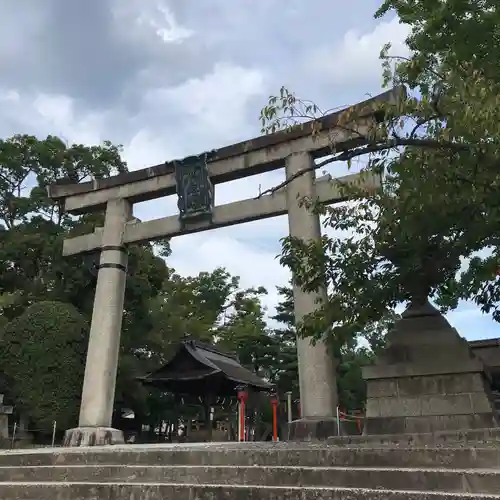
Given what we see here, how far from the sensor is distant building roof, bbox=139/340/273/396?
1497 cm

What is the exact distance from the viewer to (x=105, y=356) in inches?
446

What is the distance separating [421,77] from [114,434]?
30.0ft

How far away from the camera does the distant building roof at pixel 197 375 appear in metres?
15.0

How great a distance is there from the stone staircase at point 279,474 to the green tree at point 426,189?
5.64 feet

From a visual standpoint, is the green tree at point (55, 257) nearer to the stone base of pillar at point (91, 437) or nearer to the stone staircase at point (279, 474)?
the stone base of pillar at point (91, 437)

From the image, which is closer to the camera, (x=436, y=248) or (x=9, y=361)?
(x=436, y=248)

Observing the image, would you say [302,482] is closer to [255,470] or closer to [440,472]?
[255,470]

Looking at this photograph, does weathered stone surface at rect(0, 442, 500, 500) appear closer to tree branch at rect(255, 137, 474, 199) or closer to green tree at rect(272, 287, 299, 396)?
tree branch at rect(255, 137, 474, 199)

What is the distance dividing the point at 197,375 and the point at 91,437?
15.5ft

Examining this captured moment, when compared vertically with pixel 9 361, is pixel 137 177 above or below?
above

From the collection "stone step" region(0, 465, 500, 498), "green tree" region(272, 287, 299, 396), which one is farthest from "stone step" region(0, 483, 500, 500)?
"green tree" region(272, 287, 299, 396)

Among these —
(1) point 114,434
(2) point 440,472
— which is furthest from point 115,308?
(2) point 440,472

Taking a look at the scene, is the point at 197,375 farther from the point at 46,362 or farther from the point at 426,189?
the point at 426,189

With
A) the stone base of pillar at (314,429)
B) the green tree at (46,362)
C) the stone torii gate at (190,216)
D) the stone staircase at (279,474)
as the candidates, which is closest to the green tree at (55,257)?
the green tree at (46,362)
